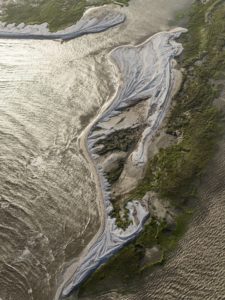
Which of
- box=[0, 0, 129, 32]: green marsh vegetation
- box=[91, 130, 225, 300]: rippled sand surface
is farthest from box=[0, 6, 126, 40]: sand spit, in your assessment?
box=[91, 130, 225, 300]: rippled sand surface

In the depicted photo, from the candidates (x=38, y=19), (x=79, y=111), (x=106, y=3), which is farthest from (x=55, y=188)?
(x=106, y=3)

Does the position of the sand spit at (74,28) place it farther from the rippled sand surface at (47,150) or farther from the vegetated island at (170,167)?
the vegetated island at (170,167)

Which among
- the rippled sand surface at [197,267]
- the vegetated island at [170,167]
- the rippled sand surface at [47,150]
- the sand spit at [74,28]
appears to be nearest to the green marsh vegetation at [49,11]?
the sand spit at [74,28]

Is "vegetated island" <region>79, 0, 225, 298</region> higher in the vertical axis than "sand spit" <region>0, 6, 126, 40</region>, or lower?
lower

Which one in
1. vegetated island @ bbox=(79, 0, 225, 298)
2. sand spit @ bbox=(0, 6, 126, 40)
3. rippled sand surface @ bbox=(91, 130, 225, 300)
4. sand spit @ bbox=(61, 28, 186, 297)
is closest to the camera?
rippled sand surface @ bbox=(91, 130, 225, 300)

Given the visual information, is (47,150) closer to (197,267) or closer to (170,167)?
(170,167)

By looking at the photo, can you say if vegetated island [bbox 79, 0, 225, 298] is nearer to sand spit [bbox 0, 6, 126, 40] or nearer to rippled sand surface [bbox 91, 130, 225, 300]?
rippled sand surface [bbox 91, 130, 225, 300]

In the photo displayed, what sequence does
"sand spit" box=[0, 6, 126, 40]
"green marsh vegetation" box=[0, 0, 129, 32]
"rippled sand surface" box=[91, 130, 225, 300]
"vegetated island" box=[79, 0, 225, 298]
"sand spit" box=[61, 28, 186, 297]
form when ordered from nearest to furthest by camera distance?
"rippled sand surface" box=[91, 130, 225, 300]
"vegetated island" box=[79, 0, 225, 298]
"sand spit" box=[61, 28, 186, 297]
"sand spit" box=[0, 6, 126, 40]
"green marsh vegetation" box=[0, 0, 129, 32]
